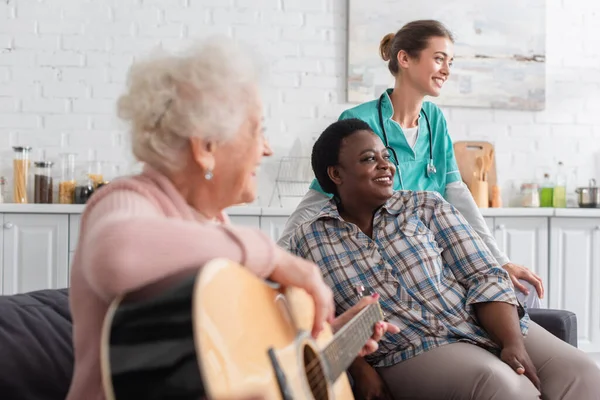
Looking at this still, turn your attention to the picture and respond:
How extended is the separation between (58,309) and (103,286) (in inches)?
38.3

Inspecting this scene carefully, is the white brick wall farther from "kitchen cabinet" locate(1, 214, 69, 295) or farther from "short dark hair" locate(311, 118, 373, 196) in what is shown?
"short dark hair" locate(311, 118, 373, 196)

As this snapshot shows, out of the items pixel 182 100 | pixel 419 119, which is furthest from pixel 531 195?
pixel 182 100

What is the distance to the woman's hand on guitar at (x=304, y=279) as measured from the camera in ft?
3.68

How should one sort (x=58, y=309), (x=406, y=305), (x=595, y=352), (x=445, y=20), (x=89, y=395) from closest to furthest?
1. (x=89, y=395)
2. (x=58, y=309)
3. (x=406, y=305)
4. (x=595, y=352)
5. (x=445, y=20)

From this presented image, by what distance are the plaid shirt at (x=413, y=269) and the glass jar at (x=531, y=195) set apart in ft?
10.1

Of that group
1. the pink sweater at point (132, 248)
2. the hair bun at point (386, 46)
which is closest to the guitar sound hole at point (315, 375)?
the pink sweater at point (132, 248)

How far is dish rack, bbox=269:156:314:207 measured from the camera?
4.96 metres

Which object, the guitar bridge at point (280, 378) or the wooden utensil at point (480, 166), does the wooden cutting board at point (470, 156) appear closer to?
the wooden utensil at point (480, 166)

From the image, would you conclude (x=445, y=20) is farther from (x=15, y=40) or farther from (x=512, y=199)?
(x=15, y=40)

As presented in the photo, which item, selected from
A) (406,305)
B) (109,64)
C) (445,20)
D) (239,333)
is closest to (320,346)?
(239,333)

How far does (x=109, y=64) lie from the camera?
483cm

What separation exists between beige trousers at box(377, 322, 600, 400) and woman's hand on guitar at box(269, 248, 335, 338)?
747 mm

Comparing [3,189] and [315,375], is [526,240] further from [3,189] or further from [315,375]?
[315,375]

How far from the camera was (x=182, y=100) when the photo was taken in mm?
1107
